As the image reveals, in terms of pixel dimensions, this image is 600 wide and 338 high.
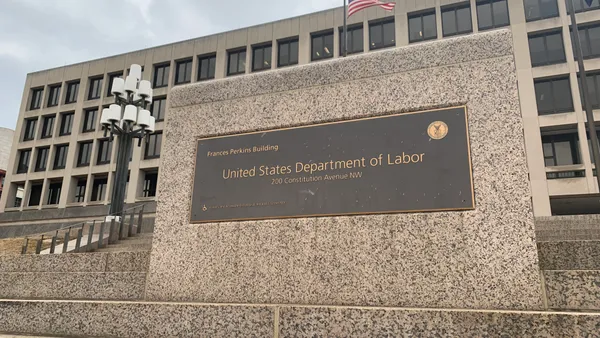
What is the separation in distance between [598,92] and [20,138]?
47.1 m

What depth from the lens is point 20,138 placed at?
4062cm

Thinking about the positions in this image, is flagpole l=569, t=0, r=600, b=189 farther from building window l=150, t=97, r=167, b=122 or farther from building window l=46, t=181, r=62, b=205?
building window l=46, t=181, r=62, b=205

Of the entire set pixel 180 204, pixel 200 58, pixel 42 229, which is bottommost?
pixel 180 204

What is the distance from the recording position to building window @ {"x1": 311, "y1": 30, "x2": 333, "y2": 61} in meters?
32.4

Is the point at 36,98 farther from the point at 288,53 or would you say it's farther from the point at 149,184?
the point at 288,53

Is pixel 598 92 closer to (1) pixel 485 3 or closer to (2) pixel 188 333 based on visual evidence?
(1) pixel 485 3

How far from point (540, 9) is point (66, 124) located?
4009 cm

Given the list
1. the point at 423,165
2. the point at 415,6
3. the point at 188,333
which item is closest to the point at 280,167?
the point at 423,165

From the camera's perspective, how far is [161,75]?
37750 mm

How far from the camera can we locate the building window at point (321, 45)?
32.4 meters

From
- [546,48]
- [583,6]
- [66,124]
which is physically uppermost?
[583,6]

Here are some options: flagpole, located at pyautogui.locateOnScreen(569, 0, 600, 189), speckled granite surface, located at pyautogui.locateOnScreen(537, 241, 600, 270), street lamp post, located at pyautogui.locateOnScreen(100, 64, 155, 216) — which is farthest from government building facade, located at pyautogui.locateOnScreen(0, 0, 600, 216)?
speckled granite surface, located at pyautogui.locateOnScreen(537, 241, 600, 270)

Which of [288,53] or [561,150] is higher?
[288,53]

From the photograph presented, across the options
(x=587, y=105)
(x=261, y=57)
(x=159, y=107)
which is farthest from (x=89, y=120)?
(x=587, y=105)
